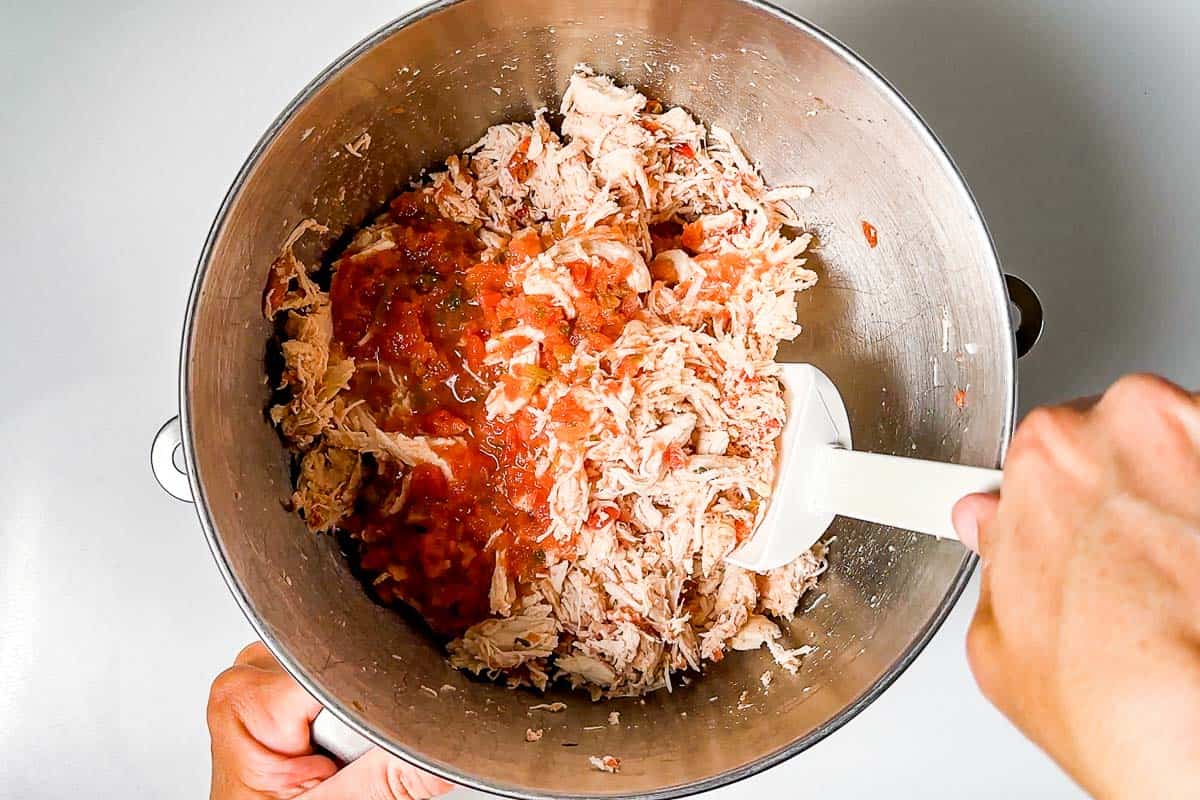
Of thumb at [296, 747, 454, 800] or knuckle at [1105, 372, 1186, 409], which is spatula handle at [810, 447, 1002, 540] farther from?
thumb at [296, 747, 454, 800]

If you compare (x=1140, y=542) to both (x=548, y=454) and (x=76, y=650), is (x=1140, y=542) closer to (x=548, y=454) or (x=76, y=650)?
(x=548, y=454)

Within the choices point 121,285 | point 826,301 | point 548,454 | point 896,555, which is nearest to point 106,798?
point 121,285

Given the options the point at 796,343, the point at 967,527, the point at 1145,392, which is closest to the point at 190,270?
the point at 796,343

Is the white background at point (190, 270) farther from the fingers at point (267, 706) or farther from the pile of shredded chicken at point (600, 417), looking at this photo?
the pile of shredded chicken at point (600, 417)

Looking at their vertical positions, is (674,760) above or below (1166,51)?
below

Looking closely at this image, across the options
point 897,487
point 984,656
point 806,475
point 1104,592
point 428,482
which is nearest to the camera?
point 1104,592

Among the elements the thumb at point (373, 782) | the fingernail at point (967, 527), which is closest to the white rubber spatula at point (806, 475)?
the fingernail at point (967, 527)

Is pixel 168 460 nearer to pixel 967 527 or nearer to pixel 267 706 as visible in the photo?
pixel 267 706
